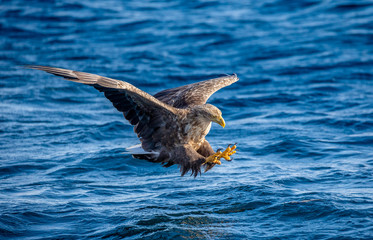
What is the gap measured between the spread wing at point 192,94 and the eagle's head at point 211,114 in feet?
2.22

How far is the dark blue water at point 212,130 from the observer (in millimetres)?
6582

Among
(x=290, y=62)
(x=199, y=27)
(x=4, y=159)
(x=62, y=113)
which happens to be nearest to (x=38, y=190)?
(x=4, y=159)

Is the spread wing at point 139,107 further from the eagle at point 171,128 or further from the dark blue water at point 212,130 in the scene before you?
the dark blue water at point 212,130

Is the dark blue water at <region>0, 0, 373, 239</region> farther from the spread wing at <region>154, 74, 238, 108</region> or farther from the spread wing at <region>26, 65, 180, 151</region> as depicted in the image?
the spread wing at <region>154, 74, 238, 108</region>

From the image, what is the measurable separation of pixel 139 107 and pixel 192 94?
118 centimetres

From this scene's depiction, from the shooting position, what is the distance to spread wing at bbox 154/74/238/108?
7.29 metres

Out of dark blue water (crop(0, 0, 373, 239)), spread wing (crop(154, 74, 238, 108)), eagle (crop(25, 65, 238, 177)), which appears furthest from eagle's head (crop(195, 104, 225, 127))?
dark blue water (crop(0, 0, 373, 239))

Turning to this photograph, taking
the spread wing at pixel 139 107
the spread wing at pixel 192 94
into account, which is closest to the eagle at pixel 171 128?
the spread wing at pixel 139 107

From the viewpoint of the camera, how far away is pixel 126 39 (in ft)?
54.1

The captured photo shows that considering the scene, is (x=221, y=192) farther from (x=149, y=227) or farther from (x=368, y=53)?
(x=368, y=53)

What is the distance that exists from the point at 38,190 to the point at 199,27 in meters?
10.8

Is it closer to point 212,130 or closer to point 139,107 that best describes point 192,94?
point 139,107

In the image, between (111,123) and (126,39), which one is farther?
(126,39)

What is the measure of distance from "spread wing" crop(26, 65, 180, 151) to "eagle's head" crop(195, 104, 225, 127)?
32cm
